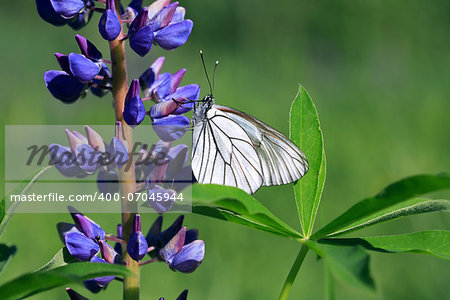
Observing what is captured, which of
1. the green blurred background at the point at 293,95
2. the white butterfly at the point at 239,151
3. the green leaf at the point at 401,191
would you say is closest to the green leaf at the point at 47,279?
the green leaf at the point at 401,191

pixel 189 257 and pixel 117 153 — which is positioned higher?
pixel 117 153

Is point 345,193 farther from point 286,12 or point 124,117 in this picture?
point 286,12

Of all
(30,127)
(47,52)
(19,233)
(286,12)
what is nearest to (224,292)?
(19,233)

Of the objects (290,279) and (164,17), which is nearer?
(290,279)

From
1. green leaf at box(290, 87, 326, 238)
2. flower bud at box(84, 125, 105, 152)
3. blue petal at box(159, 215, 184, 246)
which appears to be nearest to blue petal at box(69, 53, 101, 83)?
flower bud at box(84, 125, 105, 152)

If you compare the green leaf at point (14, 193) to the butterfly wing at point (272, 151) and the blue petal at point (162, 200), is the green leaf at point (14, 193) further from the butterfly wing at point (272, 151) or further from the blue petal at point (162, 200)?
the butterfly wing at point (272, 151)

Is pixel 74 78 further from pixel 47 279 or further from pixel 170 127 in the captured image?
pixel 47 279

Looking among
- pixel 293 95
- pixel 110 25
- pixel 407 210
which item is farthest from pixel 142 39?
pixel 293 95
